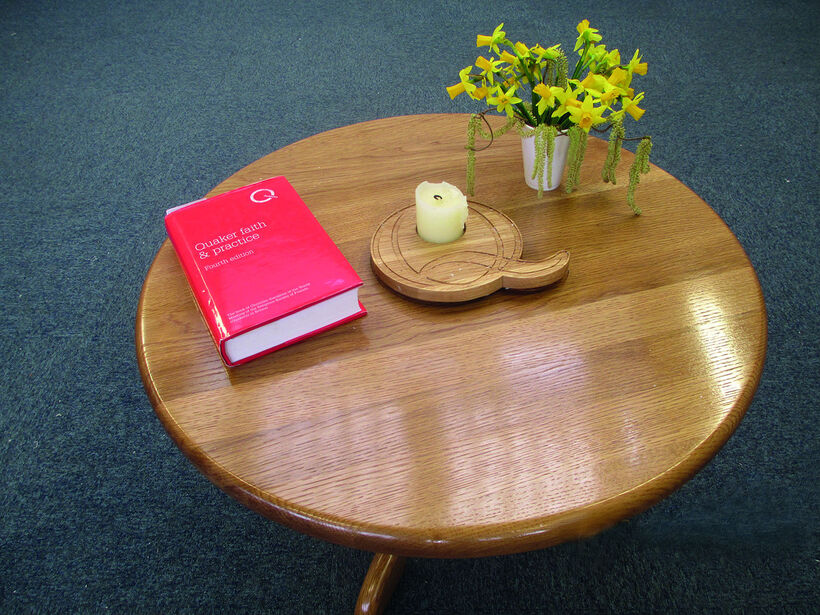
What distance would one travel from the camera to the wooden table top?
51 cm

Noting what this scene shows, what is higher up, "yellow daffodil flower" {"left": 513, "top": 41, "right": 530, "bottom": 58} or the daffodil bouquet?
"yellow daffodil flower" {"left": 513, "top": 41, "right": 530, "bottom": 58}

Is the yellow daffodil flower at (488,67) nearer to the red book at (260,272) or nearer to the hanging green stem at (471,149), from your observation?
the hanging green stem at (471,149)

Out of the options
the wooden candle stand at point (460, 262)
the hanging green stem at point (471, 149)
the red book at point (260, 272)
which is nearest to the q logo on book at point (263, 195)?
the red book at point (260, 272)

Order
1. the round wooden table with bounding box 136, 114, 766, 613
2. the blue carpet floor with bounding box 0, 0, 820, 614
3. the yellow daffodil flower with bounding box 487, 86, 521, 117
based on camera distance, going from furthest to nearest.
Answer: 1. the blue carpet floor with bounding box 0, 0, 820, 614
2. the yellow daffodil flower with bounding box 487, 86, 521, 117
3. the round wooden table with bounding box 136, 114, 766, 613

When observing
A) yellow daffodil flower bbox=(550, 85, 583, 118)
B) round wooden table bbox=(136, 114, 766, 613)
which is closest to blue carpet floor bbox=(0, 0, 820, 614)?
round wooden table bbox=(136, 114, 766, 613)

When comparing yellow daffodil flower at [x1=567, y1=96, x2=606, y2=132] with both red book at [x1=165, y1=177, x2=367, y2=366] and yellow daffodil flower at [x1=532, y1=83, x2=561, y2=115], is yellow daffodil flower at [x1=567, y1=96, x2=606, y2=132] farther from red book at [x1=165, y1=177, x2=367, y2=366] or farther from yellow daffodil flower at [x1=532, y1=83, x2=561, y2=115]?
red book at [x1=165, y1=177, x2=367, y2=366]

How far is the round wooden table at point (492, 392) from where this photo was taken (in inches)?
20.1

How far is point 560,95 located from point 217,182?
46.1 inches

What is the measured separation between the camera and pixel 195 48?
219 cm

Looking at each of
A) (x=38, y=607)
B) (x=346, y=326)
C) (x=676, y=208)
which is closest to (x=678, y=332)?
(x=676, y=208)

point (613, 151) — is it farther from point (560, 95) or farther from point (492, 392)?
point (492, 392)

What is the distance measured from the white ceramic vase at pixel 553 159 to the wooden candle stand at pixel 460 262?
10cm

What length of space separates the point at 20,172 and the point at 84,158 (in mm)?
169

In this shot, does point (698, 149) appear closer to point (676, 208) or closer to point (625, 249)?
point (676, 208)
